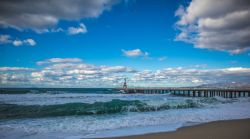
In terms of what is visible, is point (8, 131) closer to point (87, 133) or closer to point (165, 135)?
point (87, 133)

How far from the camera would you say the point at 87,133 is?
867 cm

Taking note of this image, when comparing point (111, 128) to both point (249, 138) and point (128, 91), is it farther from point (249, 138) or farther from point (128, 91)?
point (128, 91)

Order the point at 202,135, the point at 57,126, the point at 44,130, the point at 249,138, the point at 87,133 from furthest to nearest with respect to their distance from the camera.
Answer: the point at 57,126, the point at 44,130, the point at 87,133, the point at 202,135, the point at 249,138

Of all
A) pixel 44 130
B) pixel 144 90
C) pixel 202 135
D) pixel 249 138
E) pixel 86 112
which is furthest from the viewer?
pixel 144 90

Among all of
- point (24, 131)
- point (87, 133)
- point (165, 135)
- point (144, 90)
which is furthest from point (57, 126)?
point (144, 90)

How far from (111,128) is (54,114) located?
20.5 feet

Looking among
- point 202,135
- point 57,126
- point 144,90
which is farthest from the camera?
point 144,90

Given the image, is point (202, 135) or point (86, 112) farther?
point (86, 112)

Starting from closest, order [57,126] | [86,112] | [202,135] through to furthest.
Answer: [202,135] → [57,126] → [86,112]

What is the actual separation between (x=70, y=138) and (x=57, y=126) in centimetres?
268

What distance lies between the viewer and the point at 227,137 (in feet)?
24.2

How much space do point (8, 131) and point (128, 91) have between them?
188ft

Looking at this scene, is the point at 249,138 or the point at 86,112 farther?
the point at 86,112

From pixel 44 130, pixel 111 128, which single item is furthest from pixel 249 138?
pixel 44 130
